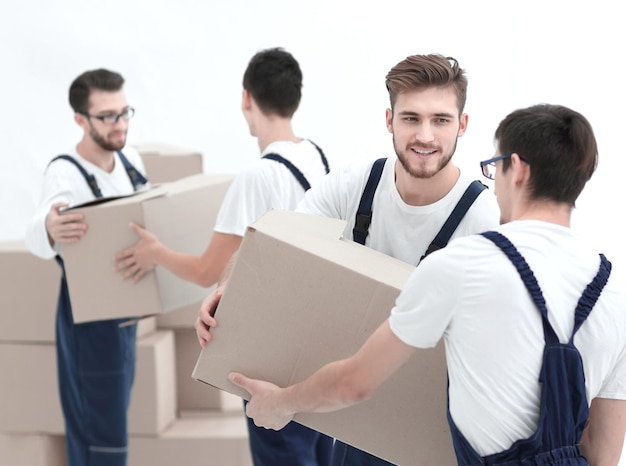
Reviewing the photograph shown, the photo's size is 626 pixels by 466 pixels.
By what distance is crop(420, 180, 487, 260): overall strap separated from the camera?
5.18 ft

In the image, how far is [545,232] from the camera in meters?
1.18

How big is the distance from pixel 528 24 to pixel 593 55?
294 millimetres

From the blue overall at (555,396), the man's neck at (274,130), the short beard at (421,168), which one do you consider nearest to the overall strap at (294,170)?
the man's neck at (274,130)

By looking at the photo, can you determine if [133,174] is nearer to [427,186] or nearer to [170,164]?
[170,164]

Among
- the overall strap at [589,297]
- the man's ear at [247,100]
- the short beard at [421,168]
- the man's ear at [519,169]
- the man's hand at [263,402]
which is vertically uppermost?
the man's ear at [247,100]

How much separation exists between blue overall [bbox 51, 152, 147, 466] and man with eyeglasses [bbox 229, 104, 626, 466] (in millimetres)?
1571

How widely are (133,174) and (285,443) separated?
1.16 metres

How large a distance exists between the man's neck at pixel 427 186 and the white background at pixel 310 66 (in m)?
2.06

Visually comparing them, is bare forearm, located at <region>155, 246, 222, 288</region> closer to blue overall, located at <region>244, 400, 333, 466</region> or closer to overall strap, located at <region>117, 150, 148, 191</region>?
blue overall, located at <region>244, 400, 333, 466</region>

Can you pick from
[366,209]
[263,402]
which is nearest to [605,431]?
[263,402]

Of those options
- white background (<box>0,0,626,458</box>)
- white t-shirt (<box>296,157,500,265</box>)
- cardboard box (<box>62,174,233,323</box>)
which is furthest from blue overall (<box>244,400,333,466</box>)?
white background (<box>0,0,626,458</box>)

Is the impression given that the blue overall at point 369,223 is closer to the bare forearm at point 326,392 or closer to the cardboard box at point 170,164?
the bare forearm at point 326,392

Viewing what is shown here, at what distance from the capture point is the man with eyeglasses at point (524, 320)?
3.72 feet

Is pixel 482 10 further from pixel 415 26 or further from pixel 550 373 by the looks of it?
pixel 550 373
